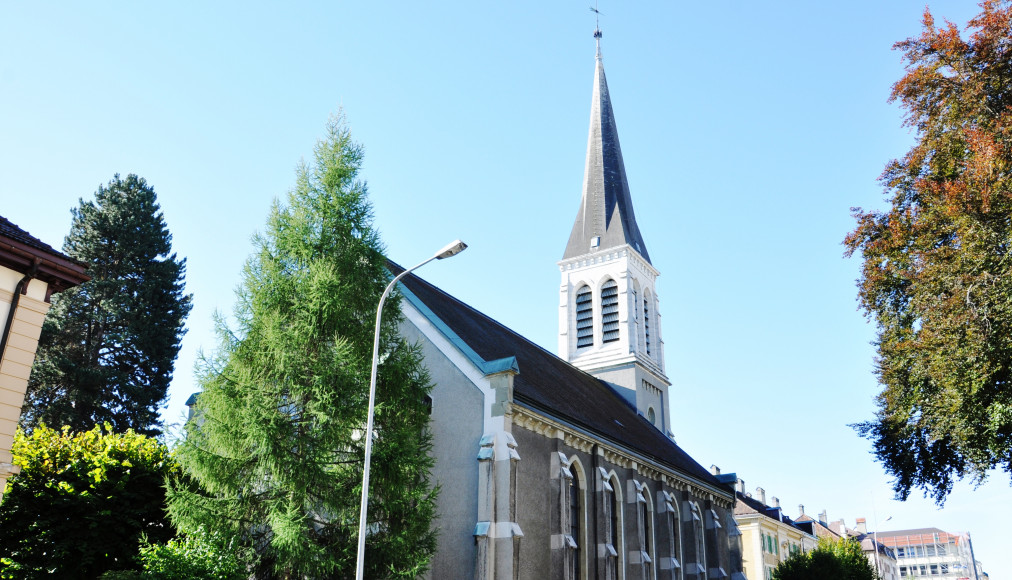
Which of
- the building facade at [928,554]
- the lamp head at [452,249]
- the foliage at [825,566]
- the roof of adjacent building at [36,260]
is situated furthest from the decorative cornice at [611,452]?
the building facade at [928,554]

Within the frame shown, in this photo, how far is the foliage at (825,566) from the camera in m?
40.2

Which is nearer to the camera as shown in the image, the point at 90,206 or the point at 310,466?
the point at 310,466

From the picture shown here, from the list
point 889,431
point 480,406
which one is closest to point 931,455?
point 889,431

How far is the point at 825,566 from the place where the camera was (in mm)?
40500

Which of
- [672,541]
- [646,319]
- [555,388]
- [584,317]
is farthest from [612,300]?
[672,541]

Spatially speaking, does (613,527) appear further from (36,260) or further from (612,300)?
(36,260)

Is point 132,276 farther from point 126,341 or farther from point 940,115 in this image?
point 940,115

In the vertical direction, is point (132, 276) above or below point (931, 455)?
above

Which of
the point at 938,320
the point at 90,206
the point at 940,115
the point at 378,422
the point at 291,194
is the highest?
the point at 90,206

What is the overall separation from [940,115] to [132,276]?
3367cm

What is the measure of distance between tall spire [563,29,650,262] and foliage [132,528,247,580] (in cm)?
2818

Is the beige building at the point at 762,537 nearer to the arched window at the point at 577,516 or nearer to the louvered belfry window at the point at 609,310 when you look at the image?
the louvered belfry window at the point at 609,310

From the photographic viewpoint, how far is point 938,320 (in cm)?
1736

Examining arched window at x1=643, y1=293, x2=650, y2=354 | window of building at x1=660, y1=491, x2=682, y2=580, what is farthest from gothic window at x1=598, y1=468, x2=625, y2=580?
arched window at x1=643, y1=293, x2=650, y2=354
